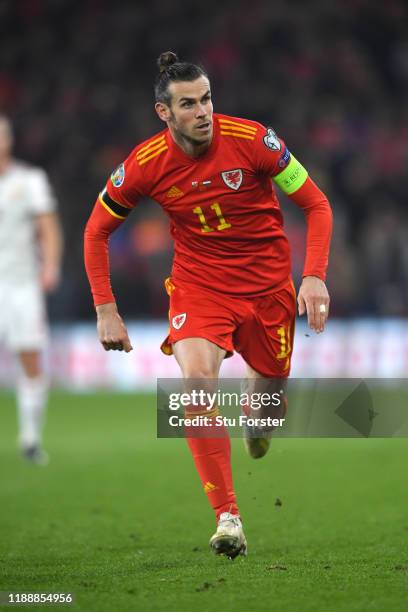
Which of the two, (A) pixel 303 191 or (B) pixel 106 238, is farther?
(B) pixel 106 238

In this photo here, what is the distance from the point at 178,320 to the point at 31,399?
14.4 feet

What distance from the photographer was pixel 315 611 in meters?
4.12

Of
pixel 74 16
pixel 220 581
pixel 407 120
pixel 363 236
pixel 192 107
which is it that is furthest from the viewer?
pixel 74 16

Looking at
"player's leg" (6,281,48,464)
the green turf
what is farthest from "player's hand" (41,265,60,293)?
the green turf

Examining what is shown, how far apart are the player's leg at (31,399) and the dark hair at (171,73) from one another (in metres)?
4.60

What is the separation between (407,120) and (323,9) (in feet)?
7.53

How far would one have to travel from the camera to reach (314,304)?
5.22 metres

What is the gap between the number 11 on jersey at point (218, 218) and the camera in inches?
221

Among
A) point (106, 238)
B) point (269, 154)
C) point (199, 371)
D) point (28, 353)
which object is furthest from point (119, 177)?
point (28, 353)

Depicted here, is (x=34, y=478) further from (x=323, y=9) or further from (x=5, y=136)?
(x=323, y=9)

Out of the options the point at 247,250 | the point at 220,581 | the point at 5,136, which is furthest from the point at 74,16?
the point at 220,581

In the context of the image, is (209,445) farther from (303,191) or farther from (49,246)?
(49,246)

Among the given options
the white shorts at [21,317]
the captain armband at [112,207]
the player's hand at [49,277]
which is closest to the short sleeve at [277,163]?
the captain armband at [112,207]

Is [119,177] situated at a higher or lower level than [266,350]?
higher
